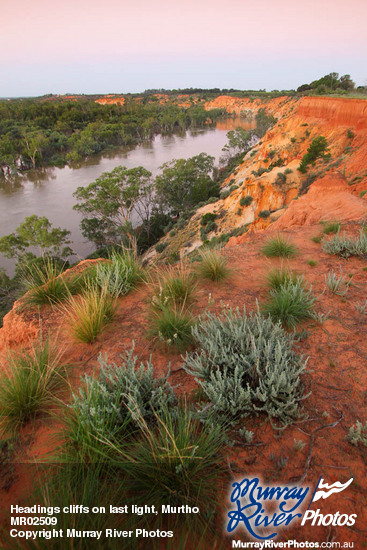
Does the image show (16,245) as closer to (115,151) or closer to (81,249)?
(81,249)

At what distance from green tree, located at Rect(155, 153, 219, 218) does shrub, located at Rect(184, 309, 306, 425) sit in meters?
30.0

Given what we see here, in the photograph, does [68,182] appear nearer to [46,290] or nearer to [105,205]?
[105,205]

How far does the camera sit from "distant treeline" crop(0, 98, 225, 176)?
141 ft

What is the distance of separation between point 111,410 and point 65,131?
72139mm

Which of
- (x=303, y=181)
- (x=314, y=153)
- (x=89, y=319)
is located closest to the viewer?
(x=89, y=319)

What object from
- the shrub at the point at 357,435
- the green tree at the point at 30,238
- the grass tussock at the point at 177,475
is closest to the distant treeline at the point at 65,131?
the green tree at the point at 30,238

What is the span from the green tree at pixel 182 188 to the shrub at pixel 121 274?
27.5 meters

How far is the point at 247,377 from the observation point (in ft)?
7.77

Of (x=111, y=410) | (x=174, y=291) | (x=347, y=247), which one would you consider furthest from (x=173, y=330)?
(x=347, y=247)

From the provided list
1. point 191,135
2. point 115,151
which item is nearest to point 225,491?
point 115,151

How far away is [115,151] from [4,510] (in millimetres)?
60243

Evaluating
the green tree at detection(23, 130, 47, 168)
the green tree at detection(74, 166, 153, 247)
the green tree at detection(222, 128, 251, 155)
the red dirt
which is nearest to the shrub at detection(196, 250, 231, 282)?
the red dirt

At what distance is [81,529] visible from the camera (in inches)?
52.5

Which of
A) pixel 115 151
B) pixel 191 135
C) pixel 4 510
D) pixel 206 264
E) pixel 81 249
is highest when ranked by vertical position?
pixel 191 135
